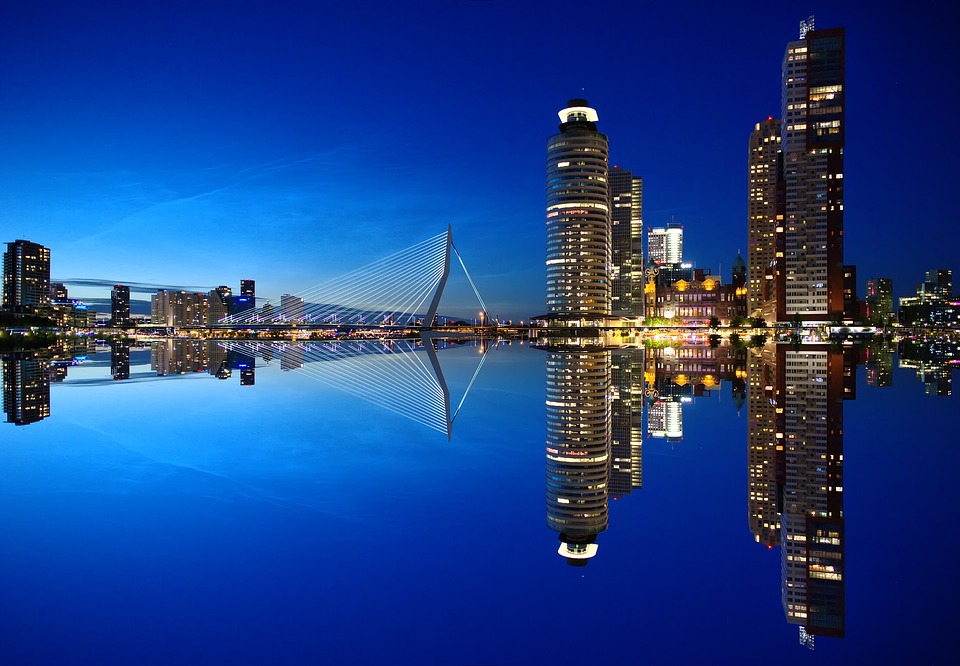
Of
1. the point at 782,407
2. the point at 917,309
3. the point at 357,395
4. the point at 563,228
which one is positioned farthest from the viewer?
the point at 917,309

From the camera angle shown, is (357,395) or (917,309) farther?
(917,309)

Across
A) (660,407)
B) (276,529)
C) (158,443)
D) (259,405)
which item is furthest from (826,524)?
(259,405)

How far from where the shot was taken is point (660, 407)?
15375 mm

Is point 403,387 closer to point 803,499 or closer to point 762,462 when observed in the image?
point 762,462

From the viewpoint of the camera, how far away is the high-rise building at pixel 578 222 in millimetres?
121625

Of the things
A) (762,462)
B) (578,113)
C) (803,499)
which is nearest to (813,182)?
(578,113)

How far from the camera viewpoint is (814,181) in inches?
4016

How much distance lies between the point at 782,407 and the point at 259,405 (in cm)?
1392

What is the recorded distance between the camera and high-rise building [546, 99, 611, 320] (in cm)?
12162

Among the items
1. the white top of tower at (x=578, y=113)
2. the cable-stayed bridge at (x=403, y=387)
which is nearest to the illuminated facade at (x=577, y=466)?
the cable-stayed bridge at (x=403, y=387)

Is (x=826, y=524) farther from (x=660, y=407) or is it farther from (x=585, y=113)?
(x=585, y=113)

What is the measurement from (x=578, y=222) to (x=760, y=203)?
165ft

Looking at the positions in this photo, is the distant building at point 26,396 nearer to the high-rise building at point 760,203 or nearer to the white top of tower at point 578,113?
the white top of tower at point 578,113

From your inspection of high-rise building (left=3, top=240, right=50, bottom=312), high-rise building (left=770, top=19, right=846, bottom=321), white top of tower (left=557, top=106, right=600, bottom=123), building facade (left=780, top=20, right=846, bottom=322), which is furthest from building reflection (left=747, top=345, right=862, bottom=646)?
high-rise building (left=3, top=240, right=50, bottom=312)
